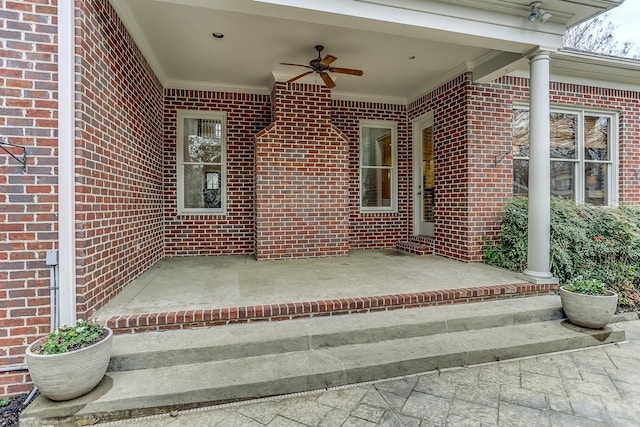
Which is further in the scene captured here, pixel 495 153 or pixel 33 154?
pixel 495 153

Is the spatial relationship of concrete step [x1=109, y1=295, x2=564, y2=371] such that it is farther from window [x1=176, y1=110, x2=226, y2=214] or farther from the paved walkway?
window [x1=176, y1=110, x2=226, y2=214]

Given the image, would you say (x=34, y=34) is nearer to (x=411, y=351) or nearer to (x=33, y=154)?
(x=33, y=154)

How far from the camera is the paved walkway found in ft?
6.28

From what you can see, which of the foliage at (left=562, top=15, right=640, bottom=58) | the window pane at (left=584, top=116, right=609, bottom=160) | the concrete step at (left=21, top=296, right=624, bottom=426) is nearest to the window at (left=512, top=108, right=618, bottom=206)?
the window pane at (left=584, top=116, right=609, bottom=160)

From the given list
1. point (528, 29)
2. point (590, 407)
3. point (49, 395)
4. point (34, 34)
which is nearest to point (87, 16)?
point (34, 34)

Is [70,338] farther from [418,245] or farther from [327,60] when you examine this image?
[418,245]

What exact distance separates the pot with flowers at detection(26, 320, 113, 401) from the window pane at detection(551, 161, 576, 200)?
6306 mm

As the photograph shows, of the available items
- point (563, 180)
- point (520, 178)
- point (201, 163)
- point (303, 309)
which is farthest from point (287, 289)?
point (563, 180)

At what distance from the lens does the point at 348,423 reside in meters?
1.88

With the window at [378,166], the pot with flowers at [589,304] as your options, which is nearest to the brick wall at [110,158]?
the window at [378,166]

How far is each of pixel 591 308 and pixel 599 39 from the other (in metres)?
12.9

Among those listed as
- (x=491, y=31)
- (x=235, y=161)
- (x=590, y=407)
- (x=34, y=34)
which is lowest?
(x=590, y=407)

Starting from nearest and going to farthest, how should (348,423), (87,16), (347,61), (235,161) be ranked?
(348,423) < (87,16) < (347,61) < (235,161)

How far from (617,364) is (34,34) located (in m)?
5.00
